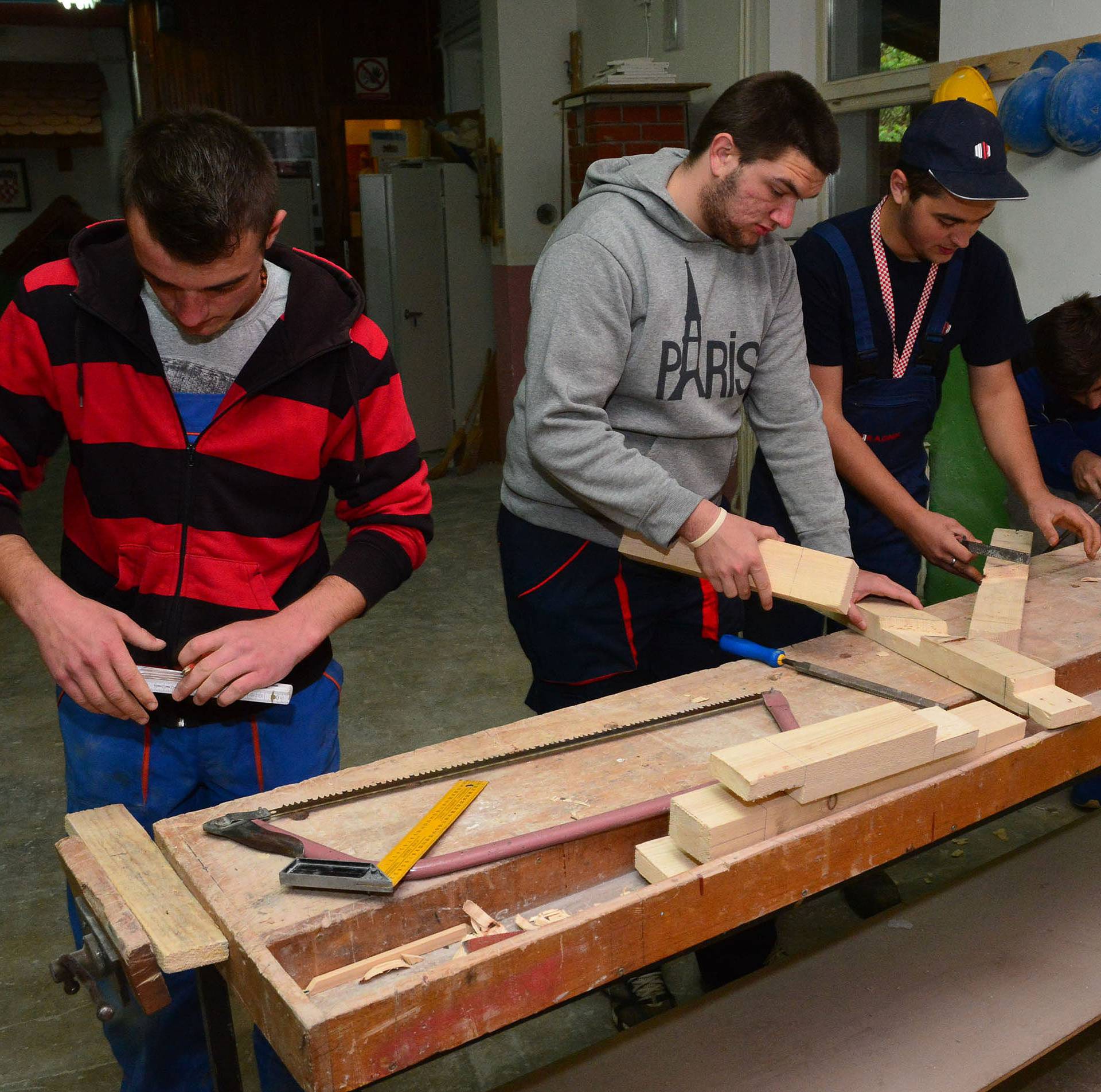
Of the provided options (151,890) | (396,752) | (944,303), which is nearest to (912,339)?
(944,303)

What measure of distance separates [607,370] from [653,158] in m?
0.47

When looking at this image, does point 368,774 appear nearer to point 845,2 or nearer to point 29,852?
point 29,852

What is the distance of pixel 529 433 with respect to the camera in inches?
75.8

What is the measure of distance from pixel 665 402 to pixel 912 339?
33.7 inches

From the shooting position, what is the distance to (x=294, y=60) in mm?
9695

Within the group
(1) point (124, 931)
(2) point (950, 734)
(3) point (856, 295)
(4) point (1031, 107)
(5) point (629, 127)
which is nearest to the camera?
(1) point (124, 931)

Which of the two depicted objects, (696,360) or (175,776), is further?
(696,360)

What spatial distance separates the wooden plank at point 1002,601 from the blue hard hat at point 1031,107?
5.64 feet

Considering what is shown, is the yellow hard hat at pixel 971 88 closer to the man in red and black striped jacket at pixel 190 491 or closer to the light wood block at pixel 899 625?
the light wood block at pixel 899 625

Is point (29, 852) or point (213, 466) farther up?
point (213, 466)

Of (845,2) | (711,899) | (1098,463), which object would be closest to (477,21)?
(845,2)

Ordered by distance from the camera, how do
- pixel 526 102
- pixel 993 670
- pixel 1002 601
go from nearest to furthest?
pixel 993 670 → pixel 1002 601 → pixel 526 102

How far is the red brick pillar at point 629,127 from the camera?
5.91 m

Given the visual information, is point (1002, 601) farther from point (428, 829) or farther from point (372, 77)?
point (372, 77)
